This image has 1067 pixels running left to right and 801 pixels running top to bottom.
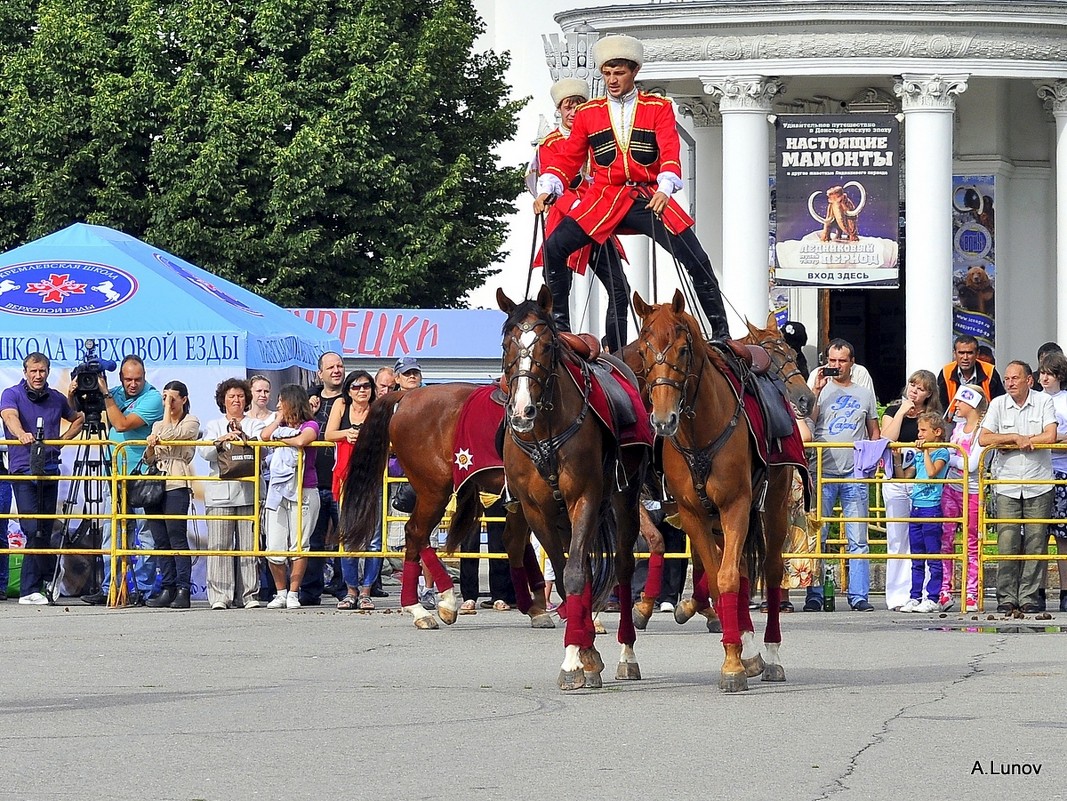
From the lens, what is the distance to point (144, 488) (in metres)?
19.0

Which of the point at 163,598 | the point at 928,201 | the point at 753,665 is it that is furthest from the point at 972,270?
the point at 753,665

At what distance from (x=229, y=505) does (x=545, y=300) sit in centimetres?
751

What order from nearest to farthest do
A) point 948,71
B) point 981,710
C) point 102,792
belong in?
point 102,792, point 981,710, point 948,71

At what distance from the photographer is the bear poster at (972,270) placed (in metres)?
40.3

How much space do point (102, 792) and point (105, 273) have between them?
15.6 m

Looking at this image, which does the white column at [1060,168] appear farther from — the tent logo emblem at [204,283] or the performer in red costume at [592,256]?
the performer in red costume at [592,256]

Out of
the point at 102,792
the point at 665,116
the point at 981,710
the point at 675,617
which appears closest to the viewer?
the point at 102,792

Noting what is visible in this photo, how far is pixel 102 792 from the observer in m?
8.51

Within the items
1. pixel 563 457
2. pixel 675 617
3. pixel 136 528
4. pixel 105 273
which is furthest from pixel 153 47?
pixel 563 457

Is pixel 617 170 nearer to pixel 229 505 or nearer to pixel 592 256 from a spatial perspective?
pixel 592 256

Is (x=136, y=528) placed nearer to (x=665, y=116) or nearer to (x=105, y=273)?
(x=105, y=273)

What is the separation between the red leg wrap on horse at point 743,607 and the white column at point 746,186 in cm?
2524

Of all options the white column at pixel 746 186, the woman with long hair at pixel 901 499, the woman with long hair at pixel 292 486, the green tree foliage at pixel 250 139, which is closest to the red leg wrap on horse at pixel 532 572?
the woman with long hair at pixel 292 486

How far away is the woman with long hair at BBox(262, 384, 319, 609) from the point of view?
18938 millimetres
